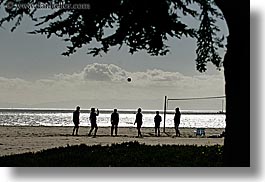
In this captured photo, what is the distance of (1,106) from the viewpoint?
365 centimetres

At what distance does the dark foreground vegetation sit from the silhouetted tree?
0.21 meters

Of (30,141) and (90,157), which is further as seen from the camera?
(30,141)

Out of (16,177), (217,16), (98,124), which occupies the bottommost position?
(16,177)

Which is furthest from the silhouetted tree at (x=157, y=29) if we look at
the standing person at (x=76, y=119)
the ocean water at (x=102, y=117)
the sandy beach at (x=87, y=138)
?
the standing person at (x=76, y=119)

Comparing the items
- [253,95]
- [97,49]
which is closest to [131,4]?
[97,49]

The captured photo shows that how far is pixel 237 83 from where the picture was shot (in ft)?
11.8

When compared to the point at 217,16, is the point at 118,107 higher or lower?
lower

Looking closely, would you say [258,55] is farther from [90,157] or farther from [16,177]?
[16,177]

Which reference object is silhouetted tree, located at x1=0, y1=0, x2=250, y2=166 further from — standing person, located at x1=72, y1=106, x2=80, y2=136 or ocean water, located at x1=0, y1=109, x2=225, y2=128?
standing person, located at x1=72, y1=106, x2=80, y2=136

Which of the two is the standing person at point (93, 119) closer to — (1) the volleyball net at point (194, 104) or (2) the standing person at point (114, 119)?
(2) the standing person at point (114, 119)

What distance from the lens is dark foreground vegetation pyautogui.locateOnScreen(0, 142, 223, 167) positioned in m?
3.57

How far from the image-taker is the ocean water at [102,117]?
142 inches

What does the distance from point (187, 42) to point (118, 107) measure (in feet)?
2.05

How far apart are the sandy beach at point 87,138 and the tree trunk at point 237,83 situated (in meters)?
0.17
